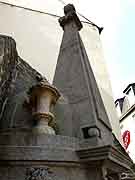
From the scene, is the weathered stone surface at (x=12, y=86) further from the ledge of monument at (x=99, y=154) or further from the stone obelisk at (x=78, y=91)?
the ledge of monument at (x=99, y=154)

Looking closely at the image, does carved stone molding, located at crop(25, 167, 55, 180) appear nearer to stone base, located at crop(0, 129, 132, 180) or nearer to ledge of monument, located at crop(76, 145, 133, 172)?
stone base, located at crop(0, 129, 132, 180)

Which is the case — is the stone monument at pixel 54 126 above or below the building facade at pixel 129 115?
below

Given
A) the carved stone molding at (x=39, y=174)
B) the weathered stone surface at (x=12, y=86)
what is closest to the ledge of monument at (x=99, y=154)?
the carved stone molding at (x=39, y=174)

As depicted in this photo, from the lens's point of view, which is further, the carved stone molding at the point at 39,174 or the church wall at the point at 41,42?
the church wall at the point at 41,42

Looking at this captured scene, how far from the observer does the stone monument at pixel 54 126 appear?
2959 mm

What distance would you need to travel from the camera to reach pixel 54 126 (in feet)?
12.2

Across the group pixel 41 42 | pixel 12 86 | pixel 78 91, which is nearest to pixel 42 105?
pixel 78 91

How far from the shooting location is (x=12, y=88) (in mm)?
4430

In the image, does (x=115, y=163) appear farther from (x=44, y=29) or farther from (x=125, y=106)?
(x=125, y=106)

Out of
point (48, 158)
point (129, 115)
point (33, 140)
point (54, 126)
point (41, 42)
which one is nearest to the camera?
point (48, 158)

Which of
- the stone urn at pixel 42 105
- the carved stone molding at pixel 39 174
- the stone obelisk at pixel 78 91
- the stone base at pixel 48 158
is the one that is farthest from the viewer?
the stone obelisk at pixel 78 91

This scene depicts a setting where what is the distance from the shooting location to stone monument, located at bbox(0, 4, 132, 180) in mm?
2959

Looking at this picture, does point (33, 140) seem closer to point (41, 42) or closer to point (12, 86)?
point (12, 86)

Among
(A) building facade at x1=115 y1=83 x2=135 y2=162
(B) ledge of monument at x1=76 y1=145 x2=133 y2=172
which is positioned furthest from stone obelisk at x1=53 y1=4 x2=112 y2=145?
(A) building facade at x1=115 y1=83 x2=135 y2=162
